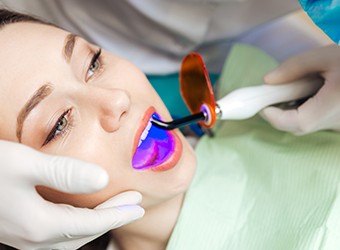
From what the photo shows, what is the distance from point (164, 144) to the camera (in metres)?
0.93

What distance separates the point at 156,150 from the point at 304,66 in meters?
0.34

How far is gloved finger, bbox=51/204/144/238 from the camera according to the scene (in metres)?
0.75

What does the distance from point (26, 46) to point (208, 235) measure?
1.56 feet

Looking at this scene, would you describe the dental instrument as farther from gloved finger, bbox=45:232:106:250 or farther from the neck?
gloved finger, bbox=45:232:106:250

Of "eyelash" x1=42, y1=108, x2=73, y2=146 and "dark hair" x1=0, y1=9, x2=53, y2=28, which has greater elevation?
"dark hair" x1=0, y1=9, x2=53, y2=28

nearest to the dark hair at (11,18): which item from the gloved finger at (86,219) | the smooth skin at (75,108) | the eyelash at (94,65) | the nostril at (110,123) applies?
the smooth skin at (75,108)

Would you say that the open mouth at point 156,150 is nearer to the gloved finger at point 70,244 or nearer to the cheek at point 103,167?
the cheek at point 103,167

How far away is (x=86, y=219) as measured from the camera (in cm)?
76

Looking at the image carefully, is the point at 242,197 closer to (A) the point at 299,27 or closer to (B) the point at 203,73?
(B) the point at 203,73

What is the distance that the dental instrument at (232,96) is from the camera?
0.99m

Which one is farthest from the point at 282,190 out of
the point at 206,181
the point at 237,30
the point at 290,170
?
the point at 237,30

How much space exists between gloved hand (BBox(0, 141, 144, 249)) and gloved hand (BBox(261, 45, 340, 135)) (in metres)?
0.37

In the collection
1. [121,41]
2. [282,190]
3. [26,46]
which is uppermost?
[26,46]

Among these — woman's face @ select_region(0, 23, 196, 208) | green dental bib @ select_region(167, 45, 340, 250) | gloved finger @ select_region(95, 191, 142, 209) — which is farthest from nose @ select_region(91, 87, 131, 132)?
green dental bib @ select_region(167, 45, 340, 250)
